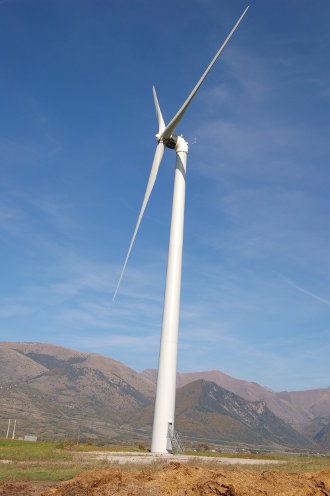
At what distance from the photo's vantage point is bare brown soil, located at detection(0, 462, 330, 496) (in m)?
16.3

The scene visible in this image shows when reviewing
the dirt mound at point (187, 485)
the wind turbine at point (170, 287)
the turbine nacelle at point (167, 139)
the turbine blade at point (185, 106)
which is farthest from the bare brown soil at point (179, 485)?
the turbine blade at point (185, 106)

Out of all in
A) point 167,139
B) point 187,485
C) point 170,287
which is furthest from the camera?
point 167,139

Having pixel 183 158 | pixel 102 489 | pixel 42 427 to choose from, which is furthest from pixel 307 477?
pixel 42 427

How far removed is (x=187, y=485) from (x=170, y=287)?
2634cm

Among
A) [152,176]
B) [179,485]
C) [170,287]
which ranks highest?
[152,176]

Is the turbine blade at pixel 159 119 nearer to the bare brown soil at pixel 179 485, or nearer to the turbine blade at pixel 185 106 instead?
the turbine blade at pixel 185 106

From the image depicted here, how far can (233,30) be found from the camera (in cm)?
4278

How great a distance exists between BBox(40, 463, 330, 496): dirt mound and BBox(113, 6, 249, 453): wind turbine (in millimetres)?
19852

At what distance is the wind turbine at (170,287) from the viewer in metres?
39.4

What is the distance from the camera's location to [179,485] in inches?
675

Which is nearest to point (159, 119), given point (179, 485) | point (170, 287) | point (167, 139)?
point (167, 139)

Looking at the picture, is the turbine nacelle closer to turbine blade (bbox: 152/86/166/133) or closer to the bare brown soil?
turbine blade (bbox: 152/86/166/133)

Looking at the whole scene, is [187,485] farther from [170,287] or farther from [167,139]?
[167,139]

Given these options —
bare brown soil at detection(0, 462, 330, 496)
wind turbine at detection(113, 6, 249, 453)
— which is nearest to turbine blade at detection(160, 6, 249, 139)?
wind turbine at detection(113, 6, 249, 453)
